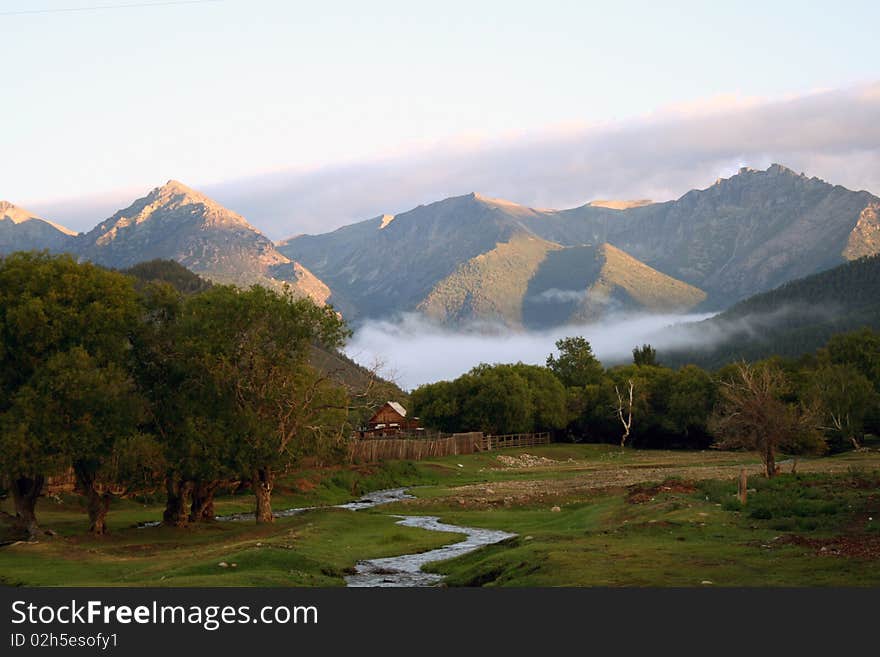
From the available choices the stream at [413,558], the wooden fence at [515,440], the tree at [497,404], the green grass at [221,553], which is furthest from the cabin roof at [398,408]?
the green grass at [221,553]

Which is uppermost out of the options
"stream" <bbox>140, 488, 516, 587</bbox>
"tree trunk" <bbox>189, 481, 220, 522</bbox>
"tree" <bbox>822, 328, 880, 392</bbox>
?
"tree" <bbox>822, 328, 880, 392</bbox>

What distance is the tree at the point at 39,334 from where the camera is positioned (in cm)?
4828

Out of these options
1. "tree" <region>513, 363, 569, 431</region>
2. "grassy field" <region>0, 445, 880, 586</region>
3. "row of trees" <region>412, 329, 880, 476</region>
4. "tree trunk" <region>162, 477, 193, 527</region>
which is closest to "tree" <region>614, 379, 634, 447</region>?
"row of trees" <region>412, 329, 880, 476</region>

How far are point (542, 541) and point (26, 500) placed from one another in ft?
91.5

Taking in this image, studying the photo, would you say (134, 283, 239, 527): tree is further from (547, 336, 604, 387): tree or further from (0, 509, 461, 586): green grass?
(547, 336, 604, 387): tree

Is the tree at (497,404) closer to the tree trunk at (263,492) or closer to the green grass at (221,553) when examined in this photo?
the green grass at (221,553)

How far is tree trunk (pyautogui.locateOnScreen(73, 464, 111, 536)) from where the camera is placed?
172 ft

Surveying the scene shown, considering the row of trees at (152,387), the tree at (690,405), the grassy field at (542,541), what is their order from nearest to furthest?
the grassy field at (542,541) < the row of trees at (152,387) < the tree at (690,405)

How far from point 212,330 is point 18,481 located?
13366mm

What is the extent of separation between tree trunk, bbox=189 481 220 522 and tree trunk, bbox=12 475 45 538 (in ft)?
34.6

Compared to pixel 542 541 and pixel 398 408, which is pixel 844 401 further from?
pixel 542 541

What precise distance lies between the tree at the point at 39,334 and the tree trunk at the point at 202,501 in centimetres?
980

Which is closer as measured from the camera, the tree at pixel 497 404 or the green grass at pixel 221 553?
the green grass at pixel 221 553

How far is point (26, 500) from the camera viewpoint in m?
50.2
